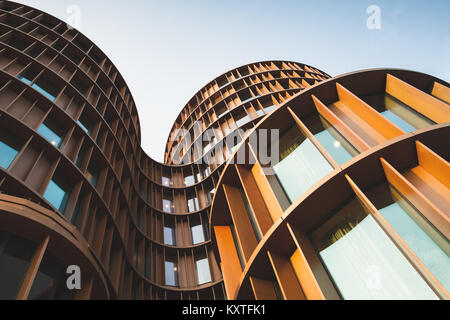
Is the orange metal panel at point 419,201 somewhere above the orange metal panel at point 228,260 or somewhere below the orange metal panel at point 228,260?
below

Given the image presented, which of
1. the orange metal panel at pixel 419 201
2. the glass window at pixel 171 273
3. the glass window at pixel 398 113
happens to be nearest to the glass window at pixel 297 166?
the orange metal panel at pixel 419 201

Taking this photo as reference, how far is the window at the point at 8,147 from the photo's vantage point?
920 centimetres

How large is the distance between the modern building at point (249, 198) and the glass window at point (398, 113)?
47 millimetres

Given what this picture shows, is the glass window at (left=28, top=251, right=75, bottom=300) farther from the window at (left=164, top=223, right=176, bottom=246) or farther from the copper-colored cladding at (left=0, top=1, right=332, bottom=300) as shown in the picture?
the window at (left=164, top=223, right=176, bottom=246)

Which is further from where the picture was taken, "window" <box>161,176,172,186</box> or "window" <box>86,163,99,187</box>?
"window" <box>161,176,172,186</box>

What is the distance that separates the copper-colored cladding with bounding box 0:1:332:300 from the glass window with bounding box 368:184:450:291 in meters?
3.40

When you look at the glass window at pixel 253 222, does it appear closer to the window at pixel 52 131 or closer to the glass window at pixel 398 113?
the glass window at pixel 398 113

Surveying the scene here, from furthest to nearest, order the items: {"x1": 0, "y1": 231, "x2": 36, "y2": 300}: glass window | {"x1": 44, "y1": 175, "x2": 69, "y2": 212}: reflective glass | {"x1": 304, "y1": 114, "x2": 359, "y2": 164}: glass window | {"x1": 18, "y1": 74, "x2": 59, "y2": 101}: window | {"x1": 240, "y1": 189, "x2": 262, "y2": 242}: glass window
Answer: {"x1": 18, "y1": 74, "x2": 59, "y2": 101}: window
{"x1": 44, "y1": 175, "x2": 69, "y2": 212}: reflective glass
{"x1": 240, "y1": 189, "x2": 262, "y2": 242}: glass window
{"x1": 304, "y1": 114, "x2": 359, "y2": 164}: glass window
{"x1": 0, "y1": 231, "x2": 36, "y2": 300}: glass window

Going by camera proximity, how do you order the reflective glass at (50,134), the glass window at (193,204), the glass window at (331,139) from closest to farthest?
1. the glass window at (331,139)
2. the reflective glass at (50,134)
3. the glass window at (193,204)

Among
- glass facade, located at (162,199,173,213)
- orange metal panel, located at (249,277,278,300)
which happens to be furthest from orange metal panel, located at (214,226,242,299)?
glass facade, located at (162,199,173,213)

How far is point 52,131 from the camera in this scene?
1219cm

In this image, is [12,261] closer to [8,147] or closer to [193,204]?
[8,147]

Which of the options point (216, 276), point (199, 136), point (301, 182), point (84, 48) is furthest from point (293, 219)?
point (84, 48)

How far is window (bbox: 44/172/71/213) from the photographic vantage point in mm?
9943
